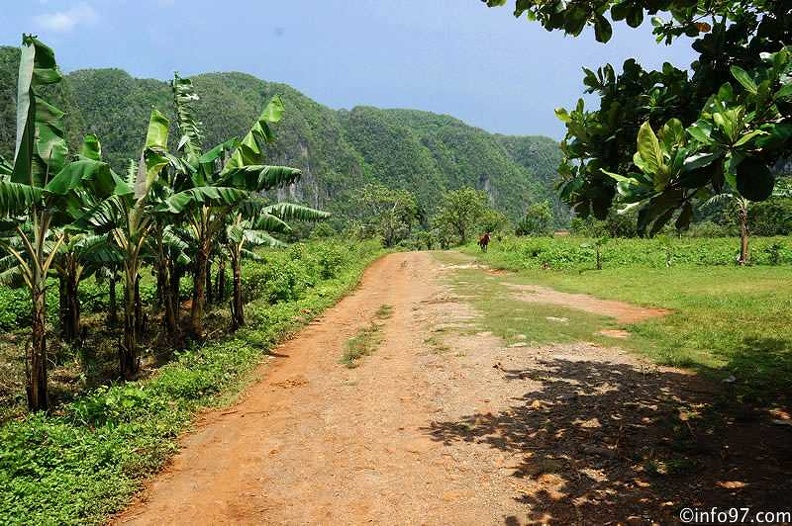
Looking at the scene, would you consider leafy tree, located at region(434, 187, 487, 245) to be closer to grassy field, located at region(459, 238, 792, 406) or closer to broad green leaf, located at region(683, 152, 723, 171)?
grassy field, located at region(459, 238, 792, 406)

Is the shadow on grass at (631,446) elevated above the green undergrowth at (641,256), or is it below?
below

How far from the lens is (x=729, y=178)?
2.19 meters

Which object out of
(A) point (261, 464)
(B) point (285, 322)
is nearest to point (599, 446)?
(A) point (261, 464)

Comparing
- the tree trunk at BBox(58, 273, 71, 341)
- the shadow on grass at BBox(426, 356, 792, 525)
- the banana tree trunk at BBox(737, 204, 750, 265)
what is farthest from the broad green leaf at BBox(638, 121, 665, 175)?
the banana tree trunk at BBox(737, 204, 750, 265)

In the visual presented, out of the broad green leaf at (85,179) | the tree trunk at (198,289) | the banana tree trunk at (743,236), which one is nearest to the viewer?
the broad green leaf at (85,179)

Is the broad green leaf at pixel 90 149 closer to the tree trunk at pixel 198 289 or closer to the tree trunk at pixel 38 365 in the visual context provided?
the tree trunk at pixel 38 365

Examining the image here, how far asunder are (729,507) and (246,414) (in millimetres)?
5424

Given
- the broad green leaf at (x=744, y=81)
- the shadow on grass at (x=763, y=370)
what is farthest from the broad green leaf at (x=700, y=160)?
the shadow on grass at (x=763, y=370)

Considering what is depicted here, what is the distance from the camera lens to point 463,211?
51156 mm

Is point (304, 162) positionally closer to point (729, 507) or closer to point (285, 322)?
point (285, 322)

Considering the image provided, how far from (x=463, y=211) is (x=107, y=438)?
156 ft

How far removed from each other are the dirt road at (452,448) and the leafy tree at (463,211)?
42803mm

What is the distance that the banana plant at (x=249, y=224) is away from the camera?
1116cm

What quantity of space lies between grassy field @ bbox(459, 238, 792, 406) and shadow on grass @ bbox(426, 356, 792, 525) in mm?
929
